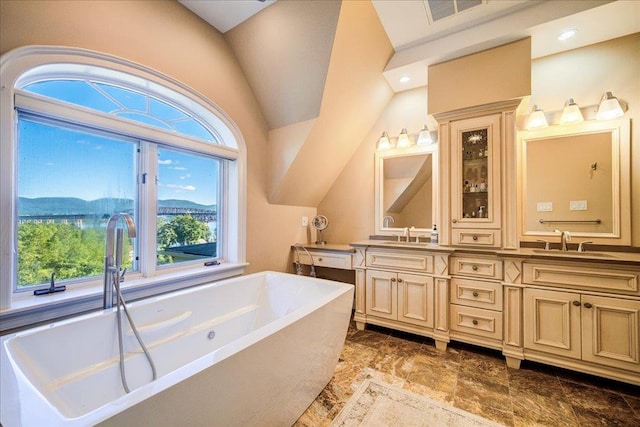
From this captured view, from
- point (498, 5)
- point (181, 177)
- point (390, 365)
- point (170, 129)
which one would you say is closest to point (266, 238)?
point (181, 177)

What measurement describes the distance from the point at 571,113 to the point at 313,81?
7.04 feet

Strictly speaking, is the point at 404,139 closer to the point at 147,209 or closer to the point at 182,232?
the point at 182,232

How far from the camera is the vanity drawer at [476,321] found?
2.10 m

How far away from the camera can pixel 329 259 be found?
2947 millimetres

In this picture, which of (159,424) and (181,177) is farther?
(181,177)

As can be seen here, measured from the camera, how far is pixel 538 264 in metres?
1.94

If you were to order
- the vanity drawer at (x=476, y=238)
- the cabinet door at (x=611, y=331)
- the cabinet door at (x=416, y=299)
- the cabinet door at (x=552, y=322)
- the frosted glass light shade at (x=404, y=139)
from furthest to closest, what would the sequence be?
the frosted glass light shade at (x=404, y=139), the cabinet door at (x=416, y=299), the vanity drawer at (x=476, y=238), the cabinet door at (x=552, y=322), the cabinet door at (x=611, y=331)

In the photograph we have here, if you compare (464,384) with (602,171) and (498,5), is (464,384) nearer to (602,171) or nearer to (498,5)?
(602,171)

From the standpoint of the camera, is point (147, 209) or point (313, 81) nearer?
point (147, 209)

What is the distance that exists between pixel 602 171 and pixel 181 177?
Result: 348 cm

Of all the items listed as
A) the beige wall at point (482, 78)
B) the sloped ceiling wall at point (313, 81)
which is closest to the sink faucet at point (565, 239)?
the beige wall at point (482, 78)

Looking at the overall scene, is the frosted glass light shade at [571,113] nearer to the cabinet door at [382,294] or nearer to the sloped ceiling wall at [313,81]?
the sloped ceiling wall at [313,81]

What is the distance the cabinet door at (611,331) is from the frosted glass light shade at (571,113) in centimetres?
140

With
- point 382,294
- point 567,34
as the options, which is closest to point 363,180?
point 382,294
